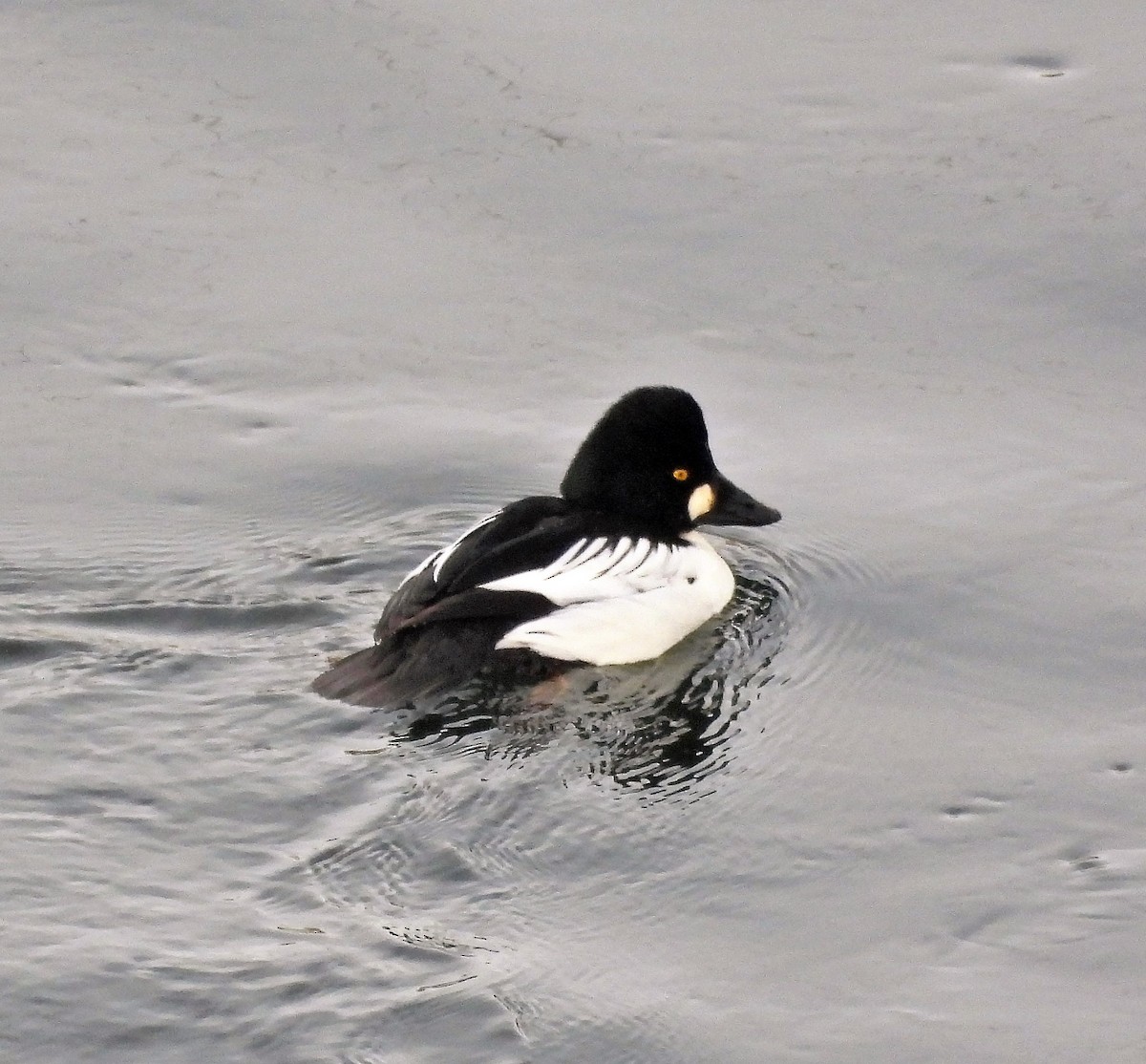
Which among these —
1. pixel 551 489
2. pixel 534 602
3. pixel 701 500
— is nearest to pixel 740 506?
pixel 701 500

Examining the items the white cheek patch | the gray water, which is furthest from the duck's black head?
the gray water

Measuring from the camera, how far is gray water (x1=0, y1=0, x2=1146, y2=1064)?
17.7 ft

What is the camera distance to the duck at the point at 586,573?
7.14 metres

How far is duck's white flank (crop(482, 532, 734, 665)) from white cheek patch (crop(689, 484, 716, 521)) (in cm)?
16

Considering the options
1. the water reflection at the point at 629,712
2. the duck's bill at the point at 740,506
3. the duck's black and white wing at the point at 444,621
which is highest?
the duck's bill at the point at 740,506

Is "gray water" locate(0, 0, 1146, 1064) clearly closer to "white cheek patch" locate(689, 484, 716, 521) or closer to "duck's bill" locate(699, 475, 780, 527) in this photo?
"duck's bill" locate(699, 475, 780, 527)

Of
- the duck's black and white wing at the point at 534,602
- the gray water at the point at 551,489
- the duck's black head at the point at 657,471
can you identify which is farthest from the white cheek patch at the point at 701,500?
the gray water at the point at 551,489

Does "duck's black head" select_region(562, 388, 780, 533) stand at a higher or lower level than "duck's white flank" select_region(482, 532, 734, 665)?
higher

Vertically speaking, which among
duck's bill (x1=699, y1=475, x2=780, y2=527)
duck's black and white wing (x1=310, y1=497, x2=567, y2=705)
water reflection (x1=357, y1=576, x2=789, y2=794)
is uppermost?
duck's bill (x1=699, y1=475, x2=780, y2=527)

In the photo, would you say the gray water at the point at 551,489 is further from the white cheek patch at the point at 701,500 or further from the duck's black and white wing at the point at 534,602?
the white cheek patch at the point at 701,500

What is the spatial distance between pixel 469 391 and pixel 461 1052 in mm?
4478

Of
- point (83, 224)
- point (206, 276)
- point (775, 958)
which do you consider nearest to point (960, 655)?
point (775, 958)

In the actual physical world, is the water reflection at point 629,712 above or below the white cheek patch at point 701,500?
below

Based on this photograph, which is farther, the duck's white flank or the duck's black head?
the duck's black head
